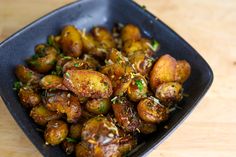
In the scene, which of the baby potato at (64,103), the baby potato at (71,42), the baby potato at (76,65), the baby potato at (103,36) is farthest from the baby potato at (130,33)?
the baby potato at (64,103)

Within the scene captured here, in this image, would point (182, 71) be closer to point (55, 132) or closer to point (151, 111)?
point (151, 111)

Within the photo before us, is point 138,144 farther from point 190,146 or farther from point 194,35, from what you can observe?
point 194,35

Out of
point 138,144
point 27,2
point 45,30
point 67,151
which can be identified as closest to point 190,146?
point 138,144

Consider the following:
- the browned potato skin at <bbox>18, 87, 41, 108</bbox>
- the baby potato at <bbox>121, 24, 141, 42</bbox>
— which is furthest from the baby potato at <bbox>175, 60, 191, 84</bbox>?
the browned potato skin at <bbox>18, 87, 41, 108</bbox>

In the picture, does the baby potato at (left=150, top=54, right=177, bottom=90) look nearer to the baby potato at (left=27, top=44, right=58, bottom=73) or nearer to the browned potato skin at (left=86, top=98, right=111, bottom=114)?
the browned potato skin at (left=86, top=98, right=111, bottom=114)

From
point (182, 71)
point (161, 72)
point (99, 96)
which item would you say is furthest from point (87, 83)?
point (182, 71)

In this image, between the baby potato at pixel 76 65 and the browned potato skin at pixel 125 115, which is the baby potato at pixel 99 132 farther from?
the baby potato at pixel 76 65
